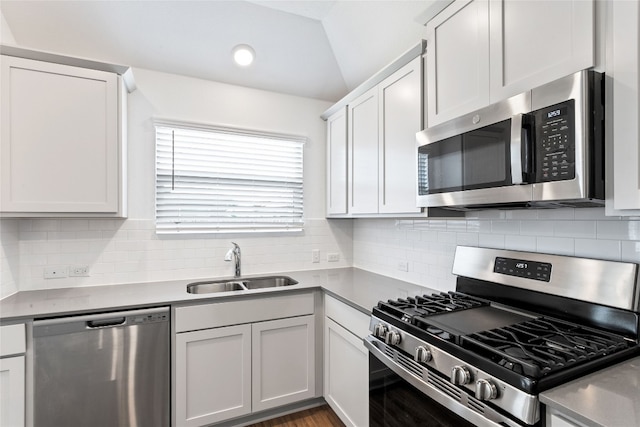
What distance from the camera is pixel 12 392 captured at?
1621 mm

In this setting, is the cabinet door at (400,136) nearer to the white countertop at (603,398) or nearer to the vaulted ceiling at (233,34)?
the vaulted ceiling at (233,34)

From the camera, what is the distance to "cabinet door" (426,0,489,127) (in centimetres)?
138

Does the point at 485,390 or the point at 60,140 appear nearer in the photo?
the point at 485,390

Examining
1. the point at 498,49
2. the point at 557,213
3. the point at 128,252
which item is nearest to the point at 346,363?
the point at 557,213

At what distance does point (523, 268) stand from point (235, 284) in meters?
1.95

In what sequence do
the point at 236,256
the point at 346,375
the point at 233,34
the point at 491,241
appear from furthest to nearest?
the point at 236,256, the point at 233,34, the point at 346,375, the point at 491,241

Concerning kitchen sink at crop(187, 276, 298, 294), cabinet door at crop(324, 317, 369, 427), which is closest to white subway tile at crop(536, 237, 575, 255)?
cabinet door at crop(324, 317, 369, 427)

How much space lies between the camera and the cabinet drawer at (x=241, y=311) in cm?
198

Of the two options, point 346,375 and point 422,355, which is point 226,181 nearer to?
point 346,375

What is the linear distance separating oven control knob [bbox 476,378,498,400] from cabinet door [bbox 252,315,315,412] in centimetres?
146

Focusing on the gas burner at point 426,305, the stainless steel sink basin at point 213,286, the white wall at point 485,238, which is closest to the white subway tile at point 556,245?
the white wall at point 485,238

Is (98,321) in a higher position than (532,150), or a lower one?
lower

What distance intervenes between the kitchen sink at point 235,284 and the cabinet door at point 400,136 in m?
1.05

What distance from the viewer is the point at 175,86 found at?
2.52 m
